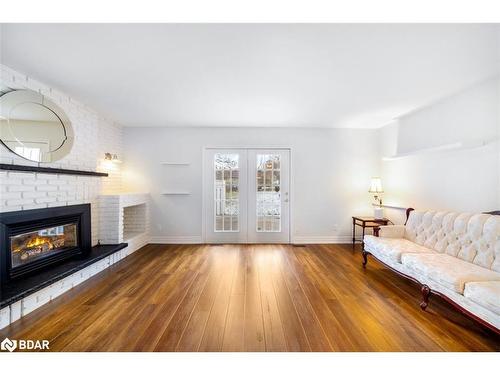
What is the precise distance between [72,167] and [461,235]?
5.07 m

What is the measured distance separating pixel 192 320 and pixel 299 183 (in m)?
3.33

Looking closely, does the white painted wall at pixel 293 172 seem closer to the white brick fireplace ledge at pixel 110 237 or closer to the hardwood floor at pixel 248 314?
the white brick fireplace ledge at pixel 110 237

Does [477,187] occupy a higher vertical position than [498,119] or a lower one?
lower

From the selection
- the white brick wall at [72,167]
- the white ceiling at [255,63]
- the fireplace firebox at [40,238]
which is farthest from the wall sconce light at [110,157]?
the fireplace firebox at [40,238]

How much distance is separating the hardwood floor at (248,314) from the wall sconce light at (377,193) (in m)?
1.21

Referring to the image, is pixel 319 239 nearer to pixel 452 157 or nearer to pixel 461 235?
pixel 461 235

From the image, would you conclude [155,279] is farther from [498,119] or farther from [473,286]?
[498,119]

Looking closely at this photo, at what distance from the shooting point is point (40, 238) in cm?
258

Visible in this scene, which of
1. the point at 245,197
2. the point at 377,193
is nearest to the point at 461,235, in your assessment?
the point at 377,193

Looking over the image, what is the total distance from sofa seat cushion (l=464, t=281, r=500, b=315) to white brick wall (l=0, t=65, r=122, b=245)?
4.32 metres

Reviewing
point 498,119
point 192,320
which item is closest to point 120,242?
point 192,320

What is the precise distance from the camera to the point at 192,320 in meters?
1.90

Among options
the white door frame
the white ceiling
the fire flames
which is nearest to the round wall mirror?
the white ceiling
